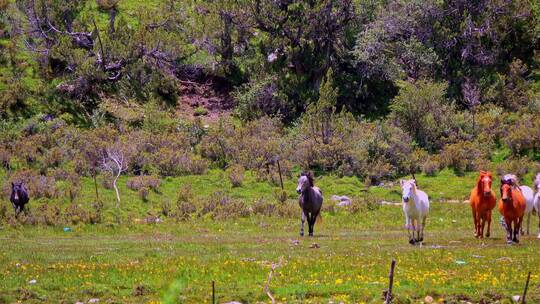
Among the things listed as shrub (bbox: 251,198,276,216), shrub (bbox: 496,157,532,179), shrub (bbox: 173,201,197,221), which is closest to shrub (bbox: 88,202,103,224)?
shrub (bbox: 173,201,197,221)

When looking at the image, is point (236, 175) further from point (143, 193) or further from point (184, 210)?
point (184, 210)

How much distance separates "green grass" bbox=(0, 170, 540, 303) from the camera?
656 inches

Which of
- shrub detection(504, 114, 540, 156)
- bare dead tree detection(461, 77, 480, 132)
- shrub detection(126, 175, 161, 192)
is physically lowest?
shrub detection(126, 175, 161, 192)

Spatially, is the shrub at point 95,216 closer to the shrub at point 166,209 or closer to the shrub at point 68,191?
the shrub at point 166,209

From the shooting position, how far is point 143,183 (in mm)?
41969

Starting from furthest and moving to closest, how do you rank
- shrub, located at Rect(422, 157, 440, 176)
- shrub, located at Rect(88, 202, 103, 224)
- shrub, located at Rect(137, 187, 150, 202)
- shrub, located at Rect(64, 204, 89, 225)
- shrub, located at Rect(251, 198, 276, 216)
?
shrub, located at Rect(422, 157, 440, 176) < shrub, located at Rect(137, 187, 150, 202) < shrub, located at Rect(251, 198, 276, 216) < shrub, located at Rect(88, 202, 103, 224) < shrub, located at Rect(64, 204, 89, 225)

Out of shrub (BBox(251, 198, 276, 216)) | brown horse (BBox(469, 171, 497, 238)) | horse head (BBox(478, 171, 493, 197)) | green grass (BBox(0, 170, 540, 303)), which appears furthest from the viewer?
shrub (BBox(251, 198, 276, 216))

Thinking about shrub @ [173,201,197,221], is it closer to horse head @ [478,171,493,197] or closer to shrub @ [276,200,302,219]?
shrub @ [276,200,302,219]

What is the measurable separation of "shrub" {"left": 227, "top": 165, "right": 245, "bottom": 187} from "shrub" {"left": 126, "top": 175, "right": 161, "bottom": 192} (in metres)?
4.14

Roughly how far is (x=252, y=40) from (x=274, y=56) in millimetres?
4679

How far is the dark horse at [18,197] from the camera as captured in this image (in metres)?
34.9

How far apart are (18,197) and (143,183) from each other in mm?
8287

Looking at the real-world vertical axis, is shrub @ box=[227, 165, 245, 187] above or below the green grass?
above

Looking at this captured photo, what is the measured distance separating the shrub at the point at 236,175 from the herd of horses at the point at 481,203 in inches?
575
